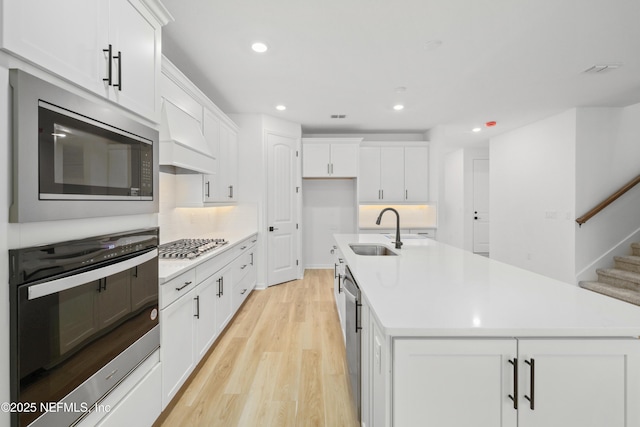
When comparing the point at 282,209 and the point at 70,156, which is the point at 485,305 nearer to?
the point at 70,156

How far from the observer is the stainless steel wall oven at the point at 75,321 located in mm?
861

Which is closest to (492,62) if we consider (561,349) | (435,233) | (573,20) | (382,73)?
(573,20)

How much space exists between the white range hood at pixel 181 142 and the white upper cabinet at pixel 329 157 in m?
2.56

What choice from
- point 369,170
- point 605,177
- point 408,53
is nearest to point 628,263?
point 605,177

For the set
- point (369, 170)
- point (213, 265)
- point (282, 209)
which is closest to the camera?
point (213, 265)

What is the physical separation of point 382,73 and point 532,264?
4285 mm

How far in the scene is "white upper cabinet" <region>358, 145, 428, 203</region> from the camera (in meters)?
5.27

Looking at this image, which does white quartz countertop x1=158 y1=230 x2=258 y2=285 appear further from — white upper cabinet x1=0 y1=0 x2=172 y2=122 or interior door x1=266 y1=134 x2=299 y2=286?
interior door x1=266 y1=134 x2=299 y2=286

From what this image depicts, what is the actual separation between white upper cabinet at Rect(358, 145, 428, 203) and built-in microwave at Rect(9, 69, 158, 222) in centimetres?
424

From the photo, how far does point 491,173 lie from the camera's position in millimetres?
5918

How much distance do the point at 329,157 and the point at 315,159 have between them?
0.25 metres

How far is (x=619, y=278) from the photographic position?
381 cm

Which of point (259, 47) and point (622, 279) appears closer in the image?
point (259, 47)

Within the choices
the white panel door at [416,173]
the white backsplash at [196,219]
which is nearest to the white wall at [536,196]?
the white panel door at [416,173]
